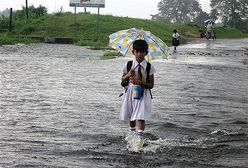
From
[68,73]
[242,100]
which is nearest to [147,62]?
[242,100]

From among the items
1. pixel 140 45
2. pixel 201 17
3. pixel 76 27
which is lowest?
pixel 76 27

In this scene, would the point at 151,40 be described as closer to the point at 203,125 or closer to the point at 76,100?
the point at 203,125

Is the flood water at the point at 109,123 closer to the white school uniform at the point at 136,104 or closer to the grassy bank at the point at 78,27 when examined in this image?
the white school uniform at the point at 136,104

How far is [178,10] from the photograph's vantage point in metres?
162

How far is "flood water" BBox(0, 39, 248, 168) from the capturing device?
7.39m

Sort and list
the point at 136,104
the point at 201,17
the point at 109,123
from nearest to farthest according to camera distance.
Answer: the point at 136,104 → the point at 109,123 → the point at 201,17

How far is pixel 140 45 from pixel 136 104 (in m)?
0.94

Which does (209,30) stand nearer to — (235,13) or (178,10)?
(235,13)

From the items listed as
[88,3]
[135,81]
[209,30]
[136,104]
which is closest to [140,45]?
[135,81]

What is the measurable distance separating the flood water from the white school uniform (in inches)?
21.4

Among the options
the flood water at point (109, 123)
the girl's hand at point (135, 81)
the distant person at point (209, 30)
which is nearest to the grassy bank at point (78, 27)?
the distant person at point (209, 30)

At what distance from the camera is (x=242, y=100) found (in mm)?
13812

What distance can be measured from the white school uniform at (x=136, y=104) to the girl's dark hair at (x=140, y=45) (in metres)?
0.23

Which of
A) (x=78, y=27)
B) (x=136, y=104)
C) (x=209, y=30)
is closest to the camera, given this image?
(x=136, y=104)
